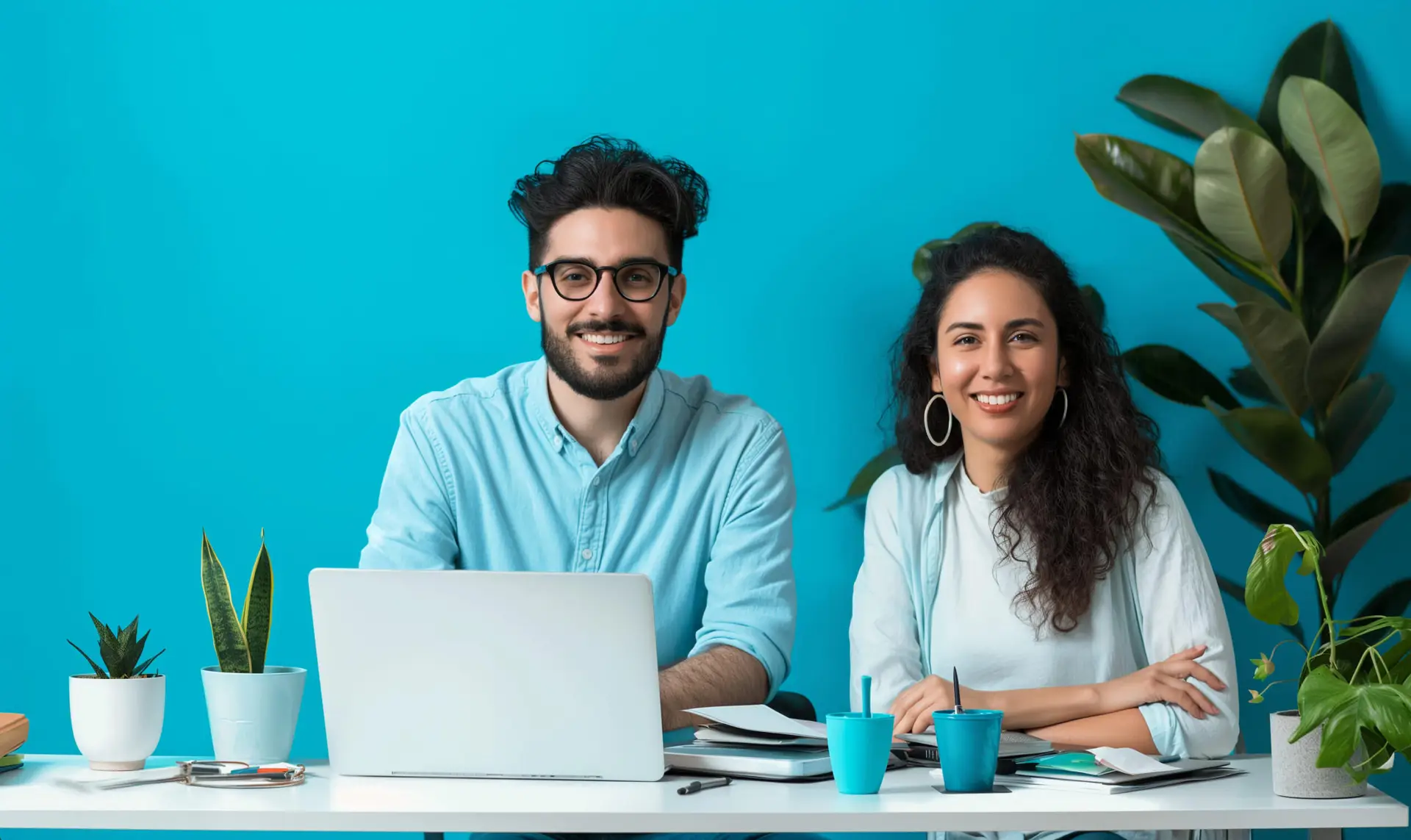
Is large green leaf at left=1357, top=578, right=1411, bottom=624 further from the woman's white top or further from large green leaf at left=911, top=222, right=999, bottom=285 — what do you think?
large green leaf at left=911, top=222, right=999, bottom=285

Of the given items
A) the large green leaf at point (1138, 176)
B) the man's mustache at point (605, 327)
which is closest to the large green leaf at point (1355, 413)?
the large green leaf at point (1138, 176)

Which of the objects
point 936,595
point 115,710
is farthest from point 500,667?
point 936,595

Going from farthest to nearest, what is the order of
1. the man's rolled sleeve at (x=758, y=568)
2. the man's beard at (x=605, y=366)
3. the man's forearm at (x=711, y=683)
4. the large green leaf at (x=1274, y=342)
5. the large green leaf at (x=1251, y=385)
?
the large green leaf at (x=1251, y=385)
the large green leaf at (x=1274, y=342)
the man's beard at (x=605, y=366)
the man's rolled sleeve at (x=758, y=568)
the man's forearm at (x=711, y=683)

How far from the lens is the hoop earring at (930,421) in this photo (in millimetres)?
2315

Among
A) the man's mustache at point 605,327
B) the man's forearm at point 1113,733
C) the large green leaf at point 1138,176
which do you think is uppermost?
the large green leaf at point 1138,176

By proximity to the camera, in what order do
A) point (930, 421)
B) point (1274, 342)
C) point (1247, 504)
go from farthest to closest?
point (1247, 504)
point (1274, 342)
point (930, 421)

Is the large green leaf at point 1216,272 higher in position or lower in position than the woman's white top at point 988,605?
higher

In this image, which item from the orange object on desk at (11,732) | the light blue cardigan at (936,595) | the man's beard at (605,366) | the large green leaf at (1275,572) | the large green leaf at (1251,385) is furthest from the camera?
the large green leaf at (1251,385)

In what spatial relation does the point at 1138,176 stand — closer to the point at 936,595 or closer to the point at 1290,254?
the point at 1290,254

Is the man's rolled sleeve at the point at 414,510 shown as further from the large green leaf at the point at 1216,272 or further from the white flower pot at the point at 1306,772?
the large green leaf at the point at 1216,272

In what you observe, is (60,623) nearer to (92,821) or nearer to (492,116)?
(492,116)

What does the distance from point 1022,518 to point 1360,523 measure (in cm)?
105

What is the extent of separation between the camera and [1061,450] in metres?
2.27

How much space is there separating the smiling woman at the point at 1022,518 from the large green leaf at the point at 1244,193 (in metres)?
0.54
